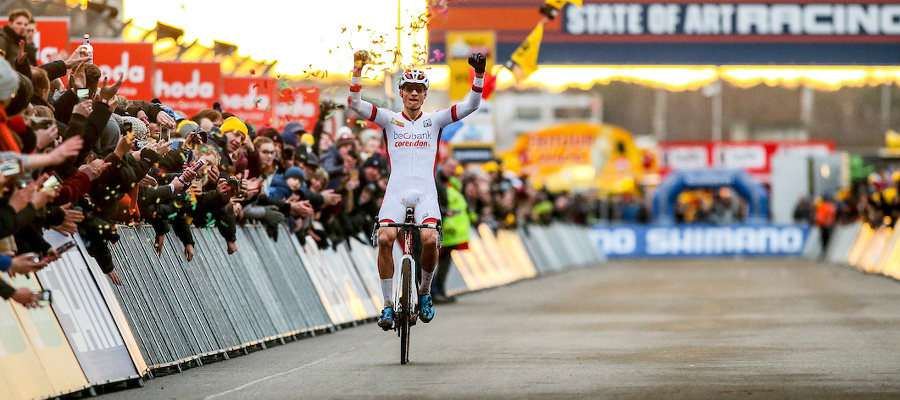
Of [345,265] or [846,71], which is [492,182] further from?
[345,265]

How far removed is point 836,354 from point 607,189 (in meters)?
50.2

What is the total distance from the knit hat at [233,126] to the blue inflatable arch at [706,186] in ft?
131

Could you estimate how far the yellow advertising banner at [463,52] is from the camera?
101 feet

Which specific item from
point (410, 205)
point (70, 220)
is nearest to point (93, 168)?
point (70, 220)

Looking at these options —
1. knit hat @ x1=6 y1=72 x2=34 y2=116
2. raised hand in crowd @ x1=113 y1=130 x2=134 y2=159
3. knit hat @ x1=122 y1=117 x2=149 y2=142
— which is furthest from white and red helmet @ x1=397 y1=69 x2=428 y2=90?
knit hat @ x1=6 y1=72 x2=34 y2=116

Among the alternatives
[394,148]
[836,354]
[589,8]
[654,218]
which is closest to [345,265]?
[394,148]

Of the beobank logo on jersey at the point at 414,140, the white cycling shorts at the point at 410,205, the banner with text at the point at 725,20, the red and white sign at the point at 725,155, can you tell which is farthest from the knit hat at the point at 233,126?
the red and white sign at the point at 725,155

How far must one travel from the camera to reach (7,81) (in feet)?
28.6

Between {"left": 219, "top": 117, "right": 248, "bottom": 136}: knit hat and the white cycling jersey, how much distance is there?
1.71 m

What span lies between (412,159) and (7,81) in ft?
15.1

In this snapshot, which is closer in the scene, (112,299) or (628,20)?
(112,299)

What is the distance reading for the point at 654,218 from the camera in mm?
53781

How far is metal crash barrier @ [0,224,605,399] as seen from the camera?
30.9 ft

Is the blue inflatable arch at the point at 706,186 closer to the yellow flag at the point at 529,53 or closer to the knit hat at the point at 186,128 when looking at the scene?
the yellow flag at the point at 529,53
